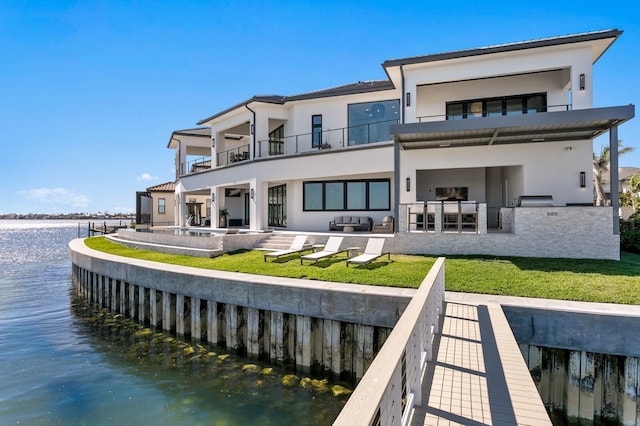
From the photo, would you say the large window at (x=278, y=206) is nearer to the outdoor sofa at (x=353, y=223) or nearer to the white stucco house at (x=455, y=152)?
the white stucco house at (x=455, y=152)

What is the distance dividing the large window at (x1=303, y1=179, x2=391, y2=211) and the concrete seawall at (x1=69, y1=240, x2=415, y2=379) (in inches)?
414

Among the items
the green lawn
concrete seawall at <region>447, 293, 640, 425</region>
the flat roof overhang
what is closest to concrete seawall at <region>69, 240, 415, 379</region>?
the green lawn

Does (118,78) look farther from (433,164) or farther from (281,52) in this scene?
(433,164)

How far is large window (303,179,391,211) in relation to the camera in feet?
66.3

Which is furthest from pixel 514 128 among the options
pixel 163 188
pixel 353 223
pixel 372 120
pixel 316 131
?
pixel 163 188

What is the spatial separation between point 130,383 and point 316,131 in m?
16.7

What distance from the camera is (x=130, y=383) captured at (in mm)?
8578

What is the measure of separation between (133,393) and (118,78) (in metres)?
28.3

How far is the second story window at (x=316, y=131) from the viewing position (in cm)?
2198

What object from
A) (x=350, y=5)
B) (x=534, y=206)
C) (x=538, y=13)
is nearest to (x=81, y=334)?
(x=534, y=206)

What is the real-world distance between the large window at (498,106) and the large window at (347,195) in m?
4.98

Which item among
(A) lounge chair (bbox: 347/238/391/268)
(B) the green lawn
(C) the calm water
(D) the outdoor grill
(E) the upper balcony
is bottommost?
(C) the calm water

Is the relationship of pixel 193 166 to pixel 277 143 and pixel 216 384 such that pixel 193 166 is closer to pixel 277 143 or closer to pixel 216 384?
pixel 277 143

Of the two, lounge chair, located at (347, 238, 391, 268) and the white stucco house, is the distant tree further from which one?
lounge chair, located at (347, 238, 391, 268)
